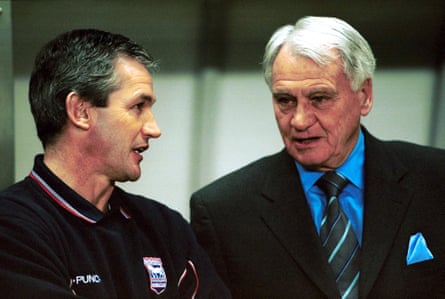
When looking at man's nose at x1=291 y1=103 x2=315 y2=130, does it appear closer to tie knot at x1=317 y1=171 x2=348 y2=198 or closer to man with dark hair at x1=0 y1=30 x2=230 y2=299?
tie knot at x1=317 y1=171 x2=348 y2=198

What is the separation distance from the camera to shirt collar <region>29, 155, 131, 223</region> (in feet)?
5.98

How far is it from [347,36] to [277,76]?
9.4 inches

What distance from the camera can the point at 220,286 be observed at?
6.61 ft

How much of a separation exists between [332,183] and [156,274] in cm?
62

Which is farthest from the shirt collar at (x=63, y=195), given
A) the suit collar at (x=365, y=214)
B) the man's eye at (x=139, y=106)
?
the suit collar at (x=365, y=214)

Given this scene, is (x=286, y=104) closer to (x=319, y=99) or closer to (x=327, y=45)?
(x=319, y=99)

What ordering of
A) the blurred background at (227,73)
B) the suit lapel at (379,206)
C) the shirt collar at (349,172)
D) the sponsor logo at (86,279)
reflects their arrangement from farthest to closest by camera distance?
1. the blurred background at (227,73)
2. the shirt collar at (349,172)
3. the suit lapel at (379,206)
4. the sponsor logo at (86,279)

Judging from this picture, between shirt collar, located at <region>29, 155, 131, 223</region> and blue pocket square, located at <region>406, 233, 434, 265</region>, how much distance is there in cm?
92

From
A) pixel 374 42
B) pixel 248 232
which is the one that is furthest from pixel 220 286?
pixel 374 42

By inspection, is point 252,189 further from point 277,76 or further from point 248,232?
point 277,76

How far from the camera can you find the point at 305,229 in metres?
2.13

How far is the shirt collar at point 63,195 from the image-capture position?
182 centimetres

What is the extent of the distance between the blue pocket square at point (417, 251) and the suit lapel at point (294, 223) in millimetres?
252

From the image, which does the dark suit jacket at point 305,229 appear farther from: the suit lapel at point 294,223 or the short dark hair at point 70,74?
the short dark hair at point 70,74
